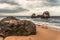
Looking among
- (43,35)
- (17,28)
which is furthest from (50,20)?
(17,28)

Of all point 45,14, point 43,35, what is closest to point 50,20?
point 45,14

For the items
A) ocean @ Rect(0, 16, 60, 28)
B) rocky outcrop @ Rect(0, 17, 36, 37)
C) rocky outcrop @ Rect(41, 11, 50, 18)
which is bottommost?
rocky outcrop @ Rect(0, 17, 36, 37)

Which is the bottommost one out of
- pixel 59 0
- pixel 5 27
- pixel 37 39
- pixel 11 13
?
pixel 37 39

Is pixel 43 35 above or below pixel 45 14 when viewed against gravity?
below

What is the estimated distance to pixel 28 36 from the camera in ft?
7.14

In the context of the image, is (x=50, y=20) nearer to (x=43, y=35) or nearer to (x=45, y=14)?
(x=45, y=14)

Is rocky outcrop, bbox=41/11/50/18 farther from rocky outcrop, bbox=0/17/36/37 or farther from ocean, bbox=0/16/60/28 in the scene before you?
rocky outcrop, bbox=0/17/36/37

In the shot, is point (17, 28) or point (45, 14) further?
point (45, 14)

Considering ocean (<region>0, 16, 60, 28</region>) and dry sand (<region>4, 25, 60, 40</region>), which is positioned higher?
ocean (<region>0, 16, 60, 28</region>)

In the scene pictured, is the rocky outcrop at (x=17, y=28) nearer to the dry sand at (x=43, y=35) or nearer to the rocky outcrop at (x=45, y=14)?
the dry sand at (x=43, y=35)

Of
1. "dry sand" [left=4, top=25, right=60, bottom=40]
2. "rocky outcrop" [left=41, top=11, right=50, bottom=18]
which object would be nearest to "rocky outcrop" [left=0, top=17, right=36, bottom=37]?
"dry sand" [left=4, top=25, right=60, bottom=40]

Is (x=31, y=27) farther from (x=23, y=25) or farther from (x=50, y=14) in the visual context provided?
(x=50, y=14)

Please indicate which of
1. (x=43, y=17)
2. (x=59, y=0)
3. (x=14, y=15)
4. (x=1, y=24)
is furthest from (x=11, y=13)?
(x=59, y=0)

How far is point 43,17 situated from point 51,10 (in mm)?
139
